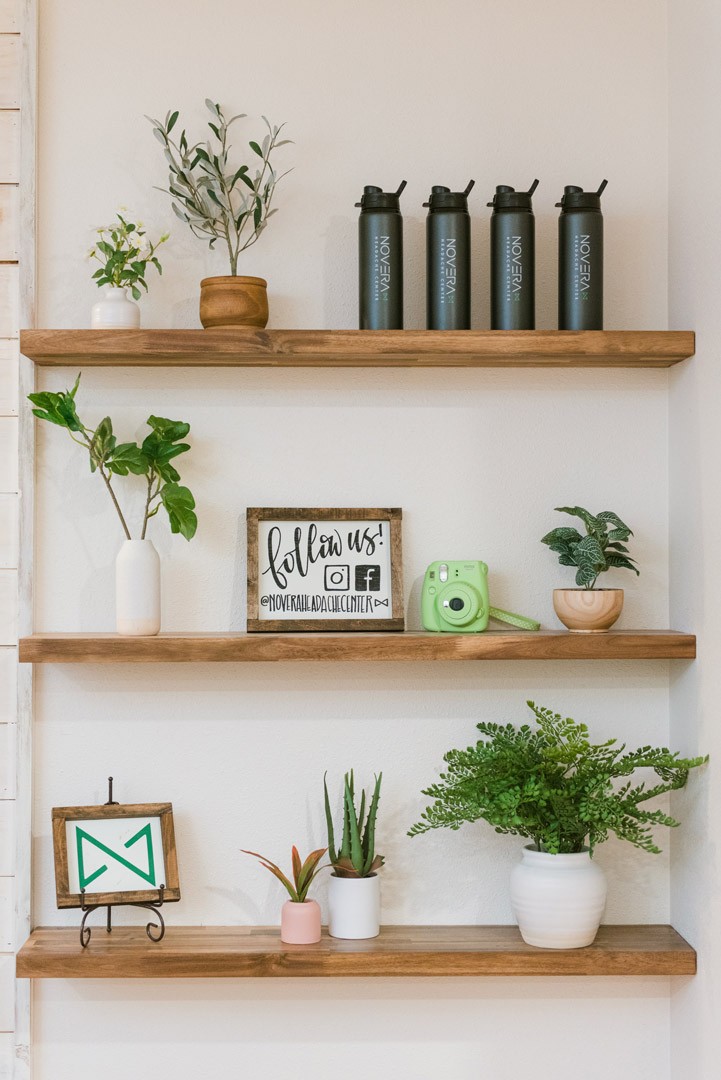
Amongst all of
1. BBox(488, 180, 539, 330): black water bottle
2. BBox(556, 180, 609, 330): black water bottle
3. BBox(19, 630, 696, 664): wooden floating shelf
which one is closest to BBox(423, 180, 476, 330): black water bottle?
BBox(488, 180, 539, 330): black water bottle

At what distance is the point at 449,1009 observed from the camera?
64.7 inches

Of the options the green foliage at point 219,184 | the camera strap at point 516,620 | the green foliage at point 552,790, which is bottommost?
the green foliage at point 552,790

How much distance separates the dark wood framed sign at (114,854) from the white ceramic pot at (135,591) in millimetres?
279

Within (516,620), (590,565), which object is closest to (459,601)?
(516,620)

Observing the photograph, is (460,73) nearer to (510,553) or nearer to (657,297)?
(657,297)

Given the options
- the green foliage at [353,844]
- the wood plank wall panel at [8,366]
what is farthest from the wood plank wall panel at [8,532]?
the green foliage at [353,844]

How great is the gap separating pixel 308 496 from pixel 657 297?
0.65 m

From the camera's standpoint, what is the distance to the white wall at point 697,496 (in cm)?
148

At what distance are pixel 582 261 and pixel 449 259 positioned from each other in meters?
0.20

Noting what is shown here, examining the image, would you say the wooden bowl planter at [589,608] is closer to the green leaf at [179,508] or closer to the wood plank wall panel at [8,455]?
the green leaf at [179,508]

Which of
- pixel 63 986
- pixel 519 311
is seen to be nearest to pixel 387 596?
pixel 519 311

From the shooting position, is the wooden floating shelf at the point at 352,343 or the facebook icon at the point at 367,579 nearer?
the wooden floating shelf at the point at 352,343

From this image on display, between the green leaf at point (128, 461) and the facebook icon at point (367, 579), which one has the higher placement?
the green leaf at point (128, 461)

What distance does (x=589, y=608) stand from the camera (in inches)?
60.9
